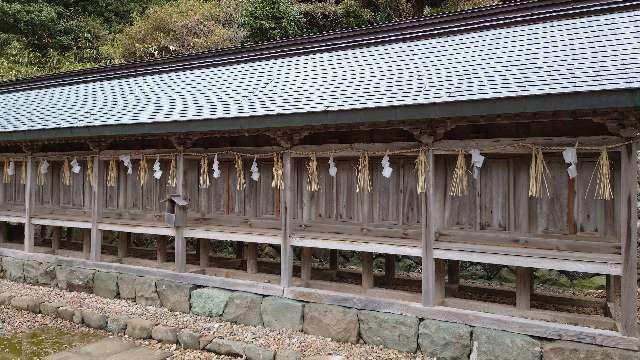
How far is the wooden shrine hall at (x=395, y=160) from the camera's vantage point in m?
6.25

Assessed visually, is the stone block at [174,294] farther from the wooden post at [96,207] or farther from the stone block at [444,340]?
the stone block at [444,340]

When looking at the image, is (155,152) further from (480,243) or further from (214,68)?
(480,243)

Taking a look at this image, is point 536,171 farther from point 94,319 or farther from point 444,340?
point 94,319

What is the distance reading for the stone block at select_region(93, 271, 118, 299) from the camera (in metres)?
10.3

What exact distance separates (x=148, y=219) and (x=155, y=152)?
1.69 m

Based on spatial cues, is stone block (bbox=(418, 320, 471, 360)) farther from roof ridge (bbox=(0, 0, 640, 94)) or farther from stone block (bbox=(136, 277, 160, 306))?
stone block (bbox=(136, 277, 160, 306))

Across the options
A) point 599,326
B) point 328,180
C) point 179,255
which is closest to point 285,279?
point 328,180

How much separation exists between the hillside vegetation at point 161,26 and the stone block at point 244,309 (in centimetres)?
1580

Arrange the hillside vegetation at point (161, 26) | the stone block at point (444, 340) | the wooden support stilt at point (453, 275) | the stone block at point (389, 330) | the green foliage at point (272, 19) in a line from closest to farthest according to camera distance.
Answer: the stone block at point (444, 340) < the stone block at point (389, 330) < the wooden support stilt at point (453, 275) < the green foliage at point (272, 19) < the hillside vegetation at point (161, 26)

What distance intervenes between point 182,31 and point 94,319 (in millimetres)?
19675

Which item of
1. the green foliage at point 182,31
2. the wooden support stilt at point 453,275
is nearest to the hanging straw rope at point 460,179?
→ the wooden support stilt at point 453,275

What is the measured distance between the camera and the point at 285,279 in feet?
27.5

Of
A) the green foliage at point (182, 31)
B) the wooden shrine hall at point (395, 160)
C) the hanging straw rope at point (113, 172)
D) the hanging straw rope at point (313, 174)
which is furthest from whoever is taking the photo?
the green foliage at point (182, 31)

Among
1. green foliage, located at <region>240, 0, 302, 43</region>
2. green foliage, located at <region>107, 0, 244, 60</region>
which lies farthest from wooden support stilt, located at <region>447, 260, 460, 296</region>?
green foliage, located at <region>107, 0, 244, 60</region>
